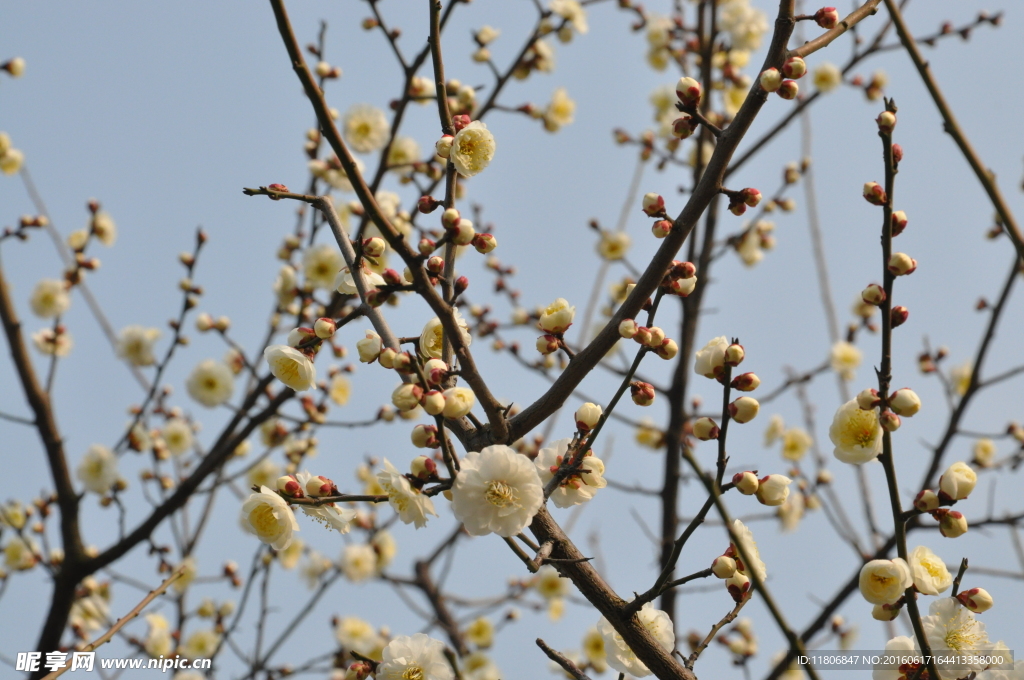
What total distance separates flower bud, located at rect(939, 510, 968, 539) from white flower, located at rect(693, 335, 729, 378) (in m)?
0.54

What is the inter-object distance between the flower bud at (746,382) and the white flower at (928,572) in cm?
48

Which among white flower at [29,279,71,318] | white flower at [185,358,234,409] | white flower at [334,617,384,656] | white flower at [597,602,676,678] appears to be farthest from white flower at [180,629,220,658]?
white flower at [597,602,676,678]

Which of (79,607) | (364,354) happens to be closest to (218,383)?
(79,607)

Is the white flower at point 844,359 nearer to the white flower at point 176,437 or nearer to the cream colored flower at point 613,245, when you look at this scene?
the cream colored flower at point 613,245

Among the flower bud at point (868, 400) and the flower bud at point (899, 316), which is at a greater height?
the flower bud at point (899, 316)

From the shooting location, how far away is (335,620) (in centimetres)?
523

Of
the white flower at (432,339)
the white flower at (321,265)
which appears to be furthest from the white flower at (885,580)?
the white flower at (321,265)

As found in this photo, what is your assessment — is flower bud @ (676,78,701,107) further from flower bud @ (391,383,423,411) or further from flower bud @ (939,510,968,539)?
flower bud @ (939,510,968,539)

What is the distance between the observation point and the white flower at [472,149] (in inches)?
69.3

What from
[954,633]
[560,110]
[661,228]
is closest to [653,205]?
[661,228]

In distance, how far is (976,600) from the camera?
5.32 ft

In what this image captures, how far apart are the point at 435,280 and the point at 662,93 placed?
4638 millimetres

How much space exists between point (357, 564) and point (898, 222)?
14.8ft

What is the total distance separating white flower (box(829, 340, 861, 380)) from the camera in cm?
479
